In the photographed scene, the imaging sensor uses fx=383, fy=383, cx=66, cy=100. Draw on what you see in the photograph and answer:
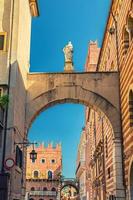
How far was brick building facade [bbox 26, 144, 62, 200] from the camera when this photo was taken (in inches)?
3140

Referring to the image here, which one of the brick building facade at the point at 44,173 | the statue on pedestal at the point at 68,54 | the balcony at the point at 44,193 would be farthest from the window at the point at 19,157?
the balcony at the point at 44,193

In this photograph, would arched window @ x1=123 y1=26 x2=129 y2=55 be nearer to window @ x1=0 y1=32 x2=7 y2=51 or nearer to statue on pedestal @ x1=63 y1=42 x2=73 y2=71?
statue on pedestal @ x1=63 y1=42 x2=73 y2=71

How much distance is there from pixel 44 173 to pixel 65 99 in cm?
6917

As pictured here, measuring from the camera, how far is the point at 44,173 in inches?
3472

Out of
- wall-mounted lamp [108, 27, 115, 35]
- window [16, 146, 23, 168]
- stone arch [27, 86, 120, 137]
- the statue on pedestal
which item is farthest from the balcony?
wall-mounted lamp [108, 27, 115, 35]

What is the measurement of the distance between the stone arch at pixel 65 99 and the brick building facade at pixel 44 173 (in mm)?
60154

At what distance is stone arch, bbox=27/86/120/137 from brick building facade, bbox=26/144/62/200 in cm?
6015

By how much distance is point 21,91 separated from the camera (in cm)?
2011

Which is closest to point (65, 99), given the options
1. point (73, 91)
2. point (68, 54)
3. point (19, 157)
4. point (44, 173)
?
point (73, 91)

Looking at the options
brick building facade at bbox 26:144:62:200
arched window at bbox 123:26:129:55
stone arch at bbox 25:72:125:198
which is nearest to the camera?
arched window at bbox 123:26:129:55

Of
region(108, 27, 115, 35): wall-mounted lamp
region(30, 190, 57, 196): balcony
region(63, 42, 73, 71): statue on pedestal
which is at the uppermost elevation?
region(108, 27, 115, 35): wall-mounted lamp

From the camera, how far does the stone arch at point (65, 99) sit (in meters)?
20.9

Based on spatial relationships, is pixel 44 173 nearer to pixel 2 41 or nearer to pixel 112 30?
pixel 112 30

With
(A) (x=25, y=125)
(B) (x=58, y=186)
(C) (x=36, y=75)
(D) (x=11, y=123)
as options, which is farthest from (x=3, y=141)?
(B) (x=58, y=186)
